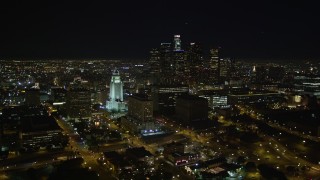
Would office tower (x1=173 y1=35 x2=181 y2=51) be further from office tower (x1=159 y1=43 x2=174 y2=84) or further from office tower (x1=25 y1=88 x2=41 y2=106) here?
office tower (x1=25 y1=88 x2=41 y2=106)

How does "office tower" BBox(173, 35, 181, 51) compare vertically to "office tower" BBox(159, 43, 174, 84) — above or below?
above

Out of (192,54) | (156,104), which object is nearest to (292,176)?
(156,104)

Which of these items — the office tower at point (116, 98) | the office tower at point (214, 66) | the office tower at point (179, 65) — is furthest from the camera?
the office tower at point (214, 66)

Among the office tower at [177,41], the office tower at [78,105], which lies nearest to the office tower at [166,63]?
the office tower at [177,41]

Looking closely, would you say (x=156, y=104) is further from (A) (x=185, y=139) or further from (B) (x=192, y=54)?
(B) (x=192, y=54)

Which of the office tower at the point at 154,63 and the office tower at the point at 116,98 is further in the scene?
the office tower at the point at 154,63

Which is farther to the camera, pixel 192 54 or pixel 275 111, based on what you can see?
pixel 192 54

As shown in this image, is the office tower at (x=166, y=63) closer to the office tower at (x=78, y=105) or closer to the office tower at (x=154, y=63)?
the office tower at (x=154, y=63)

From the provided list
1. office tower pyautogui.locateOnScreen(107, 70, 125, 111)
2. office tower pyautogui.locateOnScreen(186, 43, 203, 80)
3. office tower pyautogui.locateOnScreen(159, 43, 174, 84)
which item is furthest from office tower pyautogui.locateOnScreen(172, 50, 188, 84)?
office tower pyautogui.locateOnScreen(107, 70, 125, 111)
